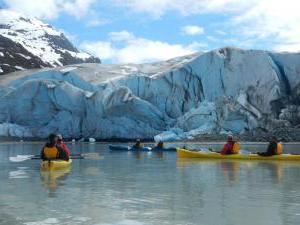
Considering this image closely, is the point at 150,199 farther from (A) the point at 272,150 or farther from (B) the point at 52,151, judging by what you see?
(A) the point at 272,150

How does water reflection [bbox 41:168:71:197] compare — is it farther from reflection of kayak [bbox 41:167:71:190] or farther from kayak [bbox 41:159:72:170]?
kayak [bbox 41:159:72:170]

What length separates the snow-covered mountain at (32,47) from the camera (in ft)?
277

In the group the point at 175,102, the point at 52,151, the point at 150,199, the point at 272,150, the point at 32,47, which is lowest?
the point at 150,199

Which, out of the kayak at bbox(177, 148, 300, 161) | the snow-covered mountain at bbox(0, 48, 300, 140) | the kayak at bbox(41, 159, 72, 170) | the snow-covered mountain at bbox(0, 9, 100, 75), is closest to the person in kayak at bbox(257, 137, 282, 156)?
the kayak at bbox(177, 148, 300, 161)

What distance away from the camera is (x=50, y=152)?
1512 cm

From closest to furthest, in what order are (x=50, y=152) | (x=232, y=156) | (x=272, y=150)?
(x=50, y=152), (x=272, y=150), (x=232, y=156)

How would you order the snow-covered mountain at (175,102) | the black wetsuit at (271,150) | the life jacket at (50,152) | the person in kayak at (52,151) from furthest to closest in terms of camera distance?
the snow-covered mountain at (175,102), the black wetsuit at (271,150), the life jacket at (50,152), the person in kayak at (52,151)

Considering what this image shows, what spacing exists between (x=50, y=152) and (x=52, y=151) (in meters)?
0.07

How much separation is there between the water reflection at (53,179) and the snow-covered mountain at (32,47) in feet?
192

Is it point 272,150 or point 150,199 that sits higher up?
point 272,150

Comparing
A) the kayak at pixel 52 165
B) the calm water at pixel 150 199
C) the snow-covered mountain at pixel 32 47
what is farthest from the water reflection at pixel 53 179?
the snow-covered mountain at pixel 32 47

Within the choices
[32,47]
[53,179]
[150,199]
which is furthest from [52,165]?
[32,47]

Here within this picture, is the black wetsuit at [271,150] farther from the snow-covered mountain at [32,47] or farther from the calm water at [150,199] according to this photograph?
the snow-covered mountain at [32,47]

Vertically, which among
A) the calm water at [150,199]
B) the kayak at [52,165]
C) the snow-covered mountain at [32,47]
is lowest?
the calm water at [150,199]
